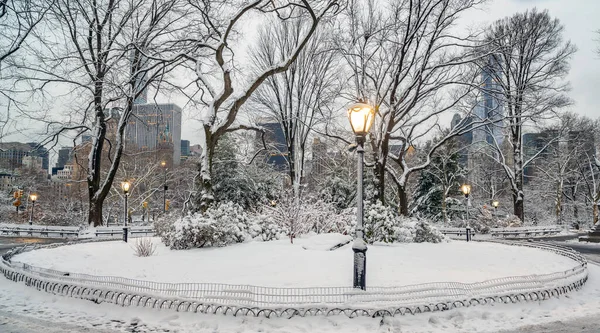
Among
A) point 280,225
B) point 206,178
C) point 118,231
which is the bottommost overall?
point 118,231

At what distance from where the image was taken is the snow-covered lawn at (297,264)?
8.48m

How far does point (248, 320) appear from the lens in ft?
19.8

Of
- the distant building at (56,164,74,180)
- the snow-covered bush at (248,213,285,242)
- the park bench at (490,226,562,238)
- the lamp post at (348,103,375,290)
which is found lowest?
the park bench at (490,226,562,238)

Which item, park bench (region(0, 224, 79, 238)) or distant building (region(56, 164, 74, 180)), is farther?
distant building (region(56, 164, 74, 180))

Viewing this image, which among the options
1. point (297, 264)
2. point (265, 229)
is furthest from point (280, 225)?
point (297, 264)

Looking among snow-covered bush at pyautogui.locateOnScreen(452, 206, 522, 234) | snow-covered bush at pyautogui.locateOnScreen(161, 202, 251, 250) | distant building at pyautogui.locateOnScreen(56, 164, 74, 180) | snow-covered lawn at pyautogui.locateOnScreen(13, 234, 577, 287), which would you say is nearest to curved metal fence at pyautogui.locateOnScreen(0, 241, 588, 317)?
snow-covered lawn at pyautogui.locateOnScreen(13, 234, 577, 287)

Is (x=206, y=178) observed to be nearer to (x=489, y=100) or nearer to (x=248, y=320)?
(x=248, y=320)

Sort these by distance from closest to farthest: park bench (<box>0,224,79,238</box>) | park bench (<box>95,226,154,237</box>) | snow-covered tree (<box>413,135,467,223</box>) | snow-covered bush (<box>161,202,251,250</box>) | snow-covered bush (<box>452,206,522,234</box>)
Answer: snow-covered bush (<box>161,202,251,250</box>)
park bench (<box>95,226,154,237</box>)
park bench (<box>0,224,79,238</box>)
snow-covered bush (<box>452,206,522,234</box>)
snow-covered tree (<box>413,135,467,223</box>)

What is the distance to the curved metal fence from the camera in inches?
241

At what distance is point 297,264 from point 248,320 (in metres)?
3.75

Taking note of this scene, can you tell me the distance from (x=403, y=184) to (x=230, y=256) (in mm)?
13498

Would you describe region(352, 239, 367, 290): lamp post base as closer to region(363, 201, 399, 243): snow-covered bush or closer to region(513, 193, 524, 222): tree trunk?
region(363, 201, 399, 243): snow-covered bush

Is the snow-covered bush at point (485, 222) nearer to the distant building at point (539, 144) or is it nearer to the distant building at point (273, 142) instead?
the distant building at point (539, 144)

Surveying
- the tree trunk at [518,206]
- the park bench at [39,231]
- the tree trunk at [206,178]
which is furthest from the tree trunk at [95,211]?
the tree trunk at [518,206]
